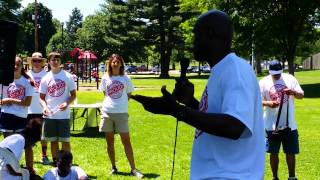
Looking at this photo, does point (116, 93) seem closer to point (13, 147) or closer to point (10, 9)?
point (13, 147)

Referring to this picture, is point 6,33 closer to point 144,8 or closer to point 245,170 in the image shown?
point 245,170

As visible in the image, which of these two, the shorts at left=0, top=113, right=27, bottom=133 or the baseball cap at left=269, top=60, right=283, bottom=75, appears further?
the baseball cap at left=269, top=60, right=283, bottom=75

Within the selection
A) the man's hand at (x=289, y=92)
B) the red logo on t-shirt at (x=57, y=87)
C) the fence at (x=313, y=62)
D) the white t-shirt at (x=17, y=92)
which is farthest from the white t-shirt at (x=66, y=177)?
the fence at (x=313, y=62)

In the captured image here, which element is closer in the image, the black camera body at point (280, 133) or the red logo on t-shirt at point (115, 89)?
the black camera body at point (280, 133)

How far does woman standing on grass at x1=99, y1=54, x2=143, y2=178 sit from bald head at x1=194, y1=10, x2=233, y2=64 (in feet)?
17.8

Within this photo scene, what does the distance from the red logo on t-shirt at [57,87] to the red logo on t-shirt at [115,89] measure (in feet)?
2.27

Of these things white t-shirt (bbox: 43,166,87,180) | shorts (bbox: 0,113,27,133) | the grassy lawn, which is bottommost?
the grassy lawn

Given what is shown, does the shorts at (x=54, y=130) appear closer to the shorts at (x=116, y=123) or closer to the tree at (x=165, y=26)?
the shorts at (x=116, y=123)

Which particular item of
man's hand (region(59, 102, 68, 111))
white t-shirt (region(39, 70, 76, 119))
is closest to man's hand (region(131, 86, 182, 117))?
man's hand (region(59, 102, 68, 111))

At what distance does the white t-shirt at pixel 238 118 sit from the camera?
8.34 feet

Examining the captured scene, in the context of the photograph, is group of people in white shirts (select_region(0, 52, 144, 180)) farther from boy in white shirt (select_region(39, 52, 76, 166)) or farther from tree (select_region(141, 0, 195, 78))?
tree (select_region(141, 0, 195, 78))

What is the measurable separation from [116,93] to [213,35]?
561 centimetres

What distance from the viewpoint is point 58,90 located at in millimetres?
8023

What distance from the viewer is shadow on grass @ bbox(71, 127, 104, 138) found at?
12703 mm
